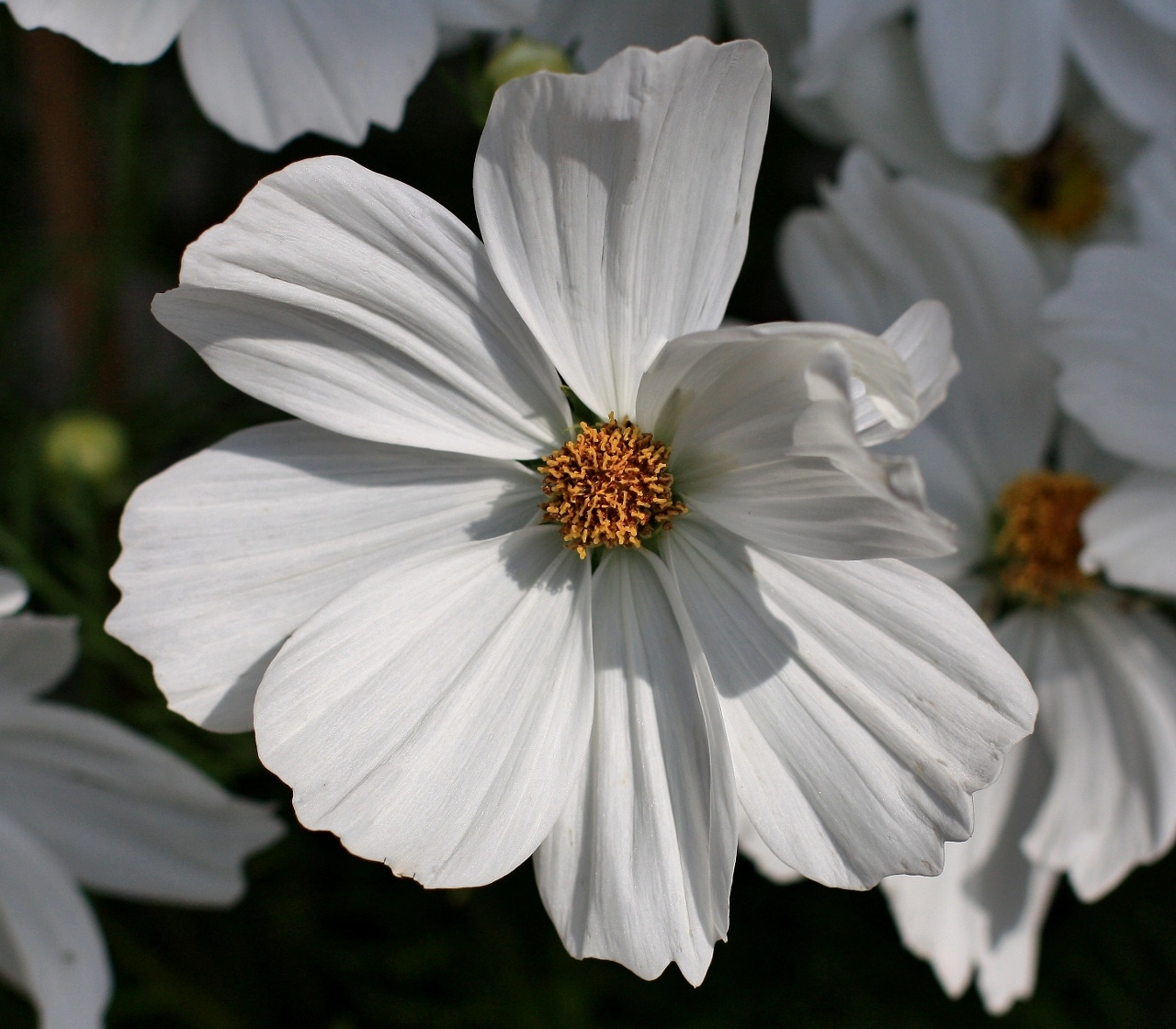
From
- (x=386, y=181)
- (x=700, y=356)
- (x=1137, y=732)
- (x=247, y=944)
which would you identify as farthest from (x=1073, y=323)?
(x=247, y=944)

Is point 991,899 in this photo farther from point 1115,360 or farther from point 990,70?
point 990,70

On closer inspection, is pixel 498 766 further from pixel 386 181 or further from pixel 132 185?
pixel 132 185

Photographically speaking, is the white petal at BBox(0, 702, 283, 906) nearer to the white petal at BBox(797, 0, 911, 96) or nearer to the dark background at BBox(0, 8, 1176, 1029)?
the dark background at BBox(0, 8, 1176, 1029)

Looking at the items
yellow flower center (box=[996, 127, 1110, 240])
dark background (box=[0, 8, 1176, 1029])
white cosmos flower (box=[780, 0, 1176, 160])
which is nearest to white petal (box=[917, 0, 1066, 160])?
white cosmos flower (box=[780, 0, 1176, 160])

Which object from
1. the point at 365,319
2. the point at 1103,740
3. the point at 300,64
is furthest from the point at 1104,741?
the point at 300,64

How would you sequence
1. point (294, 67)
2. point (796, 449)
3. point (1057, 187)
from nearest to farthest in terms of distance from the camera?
1. point (796, 449)
2. point (294, 67)
3. point (1057, 187)

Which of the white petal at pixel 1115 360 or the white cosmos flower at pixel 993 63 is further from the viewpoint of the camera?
the white cosmos flower at pixel 993 63

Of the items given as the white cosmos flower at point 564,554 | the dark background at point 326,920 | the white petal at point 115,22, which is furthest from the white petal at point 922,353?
the dark background at point 326,920

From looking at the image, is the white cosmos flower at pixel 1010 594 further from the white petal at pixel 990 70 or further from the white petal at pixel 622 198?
the white petal at pixel 622 198
